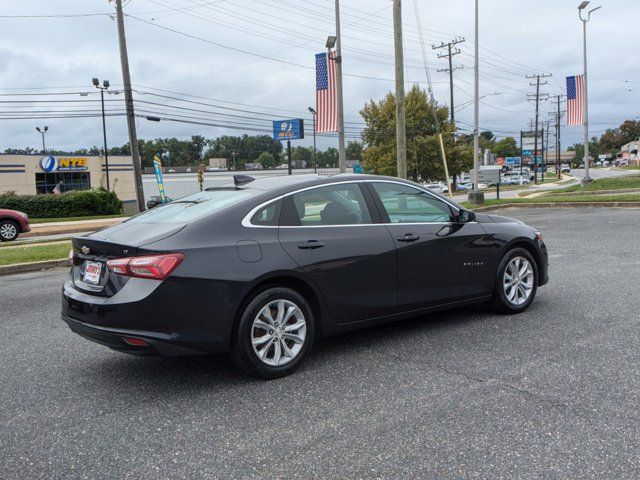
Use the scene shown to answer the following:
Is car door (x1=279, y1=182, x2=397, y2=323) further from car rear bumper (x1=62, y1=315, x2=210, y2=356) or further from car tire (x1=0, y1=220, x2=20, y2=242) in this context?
car tire (x1=0, y1=220, x2=20, y2=242)

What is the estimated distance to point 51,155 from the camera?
1882 inches

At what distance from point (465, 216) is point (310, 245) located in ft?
6.23

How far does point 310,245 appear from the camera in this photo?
170 inches

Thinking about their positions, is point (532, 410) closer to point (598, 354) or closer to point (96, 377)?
point (598, 354)

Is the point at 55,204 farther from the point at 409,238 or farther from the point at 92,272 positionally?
the point at 409,238

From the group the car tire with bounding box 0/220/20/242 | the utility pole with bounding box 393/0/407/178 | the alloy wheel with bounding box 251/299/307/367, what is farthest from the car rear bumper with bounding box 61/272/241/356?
the car tire with bounding box 0/220/20/242

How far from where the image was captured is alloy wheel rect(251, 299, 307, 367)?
404 cm

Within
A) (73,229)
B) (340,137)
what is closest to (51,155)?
(73,229)

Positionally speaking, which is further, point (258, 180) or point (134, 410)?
point (258, 180)

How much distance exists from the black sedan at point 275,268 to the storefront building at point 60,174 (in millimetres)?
45502

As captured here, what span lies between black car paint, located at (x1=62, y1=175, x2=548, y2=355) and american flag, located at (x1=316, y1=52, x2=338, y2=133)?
17.7 metres

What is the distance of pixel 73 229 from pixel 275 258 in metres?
22.1

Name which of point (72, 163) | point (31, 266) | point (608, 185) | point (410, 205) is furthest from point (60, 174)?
point (410, 205)

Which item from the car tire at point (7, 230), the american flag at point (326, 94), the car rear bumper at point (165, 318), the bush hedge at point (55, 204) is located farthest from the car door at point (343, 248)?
the bush hedge at point (55, 204)
